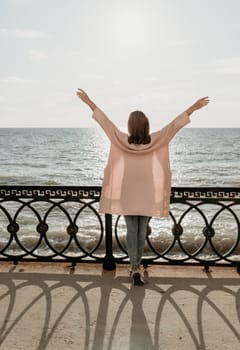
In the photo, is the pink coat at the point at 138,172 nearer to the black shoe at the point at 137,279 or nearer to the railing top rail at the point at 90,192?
the railing top rail at the point at 90,192

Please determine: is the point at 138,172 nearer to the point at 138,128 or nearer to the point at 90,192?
the point at 138,128

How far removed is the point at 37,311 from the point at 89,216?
9.67 meters

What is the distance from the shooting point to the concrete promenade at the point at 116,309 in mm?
3055

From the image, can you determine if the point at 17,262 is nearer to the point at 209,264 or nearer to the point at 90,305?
the point at 90,305

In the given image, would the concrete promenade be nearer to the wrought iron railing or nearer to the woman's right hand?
the wrought iron railing

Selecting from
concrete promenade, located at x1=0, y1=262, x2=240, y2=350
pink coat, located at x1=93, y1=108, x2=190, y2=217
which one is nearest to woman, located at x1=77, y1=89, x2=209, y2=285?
pink coat, located at x1=93, y1=108, x2=190, y2=217

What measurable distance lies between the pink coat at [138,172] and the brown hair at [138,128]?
7 centimetres

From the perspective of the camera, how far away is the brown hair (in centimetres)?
377

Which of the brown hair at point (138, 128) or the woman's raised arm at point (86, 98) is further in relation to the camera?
the woman's raised arm at point (86, 98)

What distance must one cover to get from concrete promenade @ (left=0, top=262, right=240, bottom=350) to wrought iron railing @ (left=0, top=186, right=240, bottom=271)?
172 millimetres

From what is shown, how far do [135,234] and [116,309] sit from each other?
86 centimetres

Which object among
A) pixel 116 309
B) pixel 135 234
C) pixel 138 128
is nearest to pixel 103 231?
pixel 135 234

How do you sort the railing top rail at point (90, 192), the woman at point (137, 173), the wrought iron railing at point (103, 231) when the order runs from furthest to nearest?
the wrought iron railing at point (103, 231) < the railing top rail at point (90, 192) < the woman at point (137, 173)

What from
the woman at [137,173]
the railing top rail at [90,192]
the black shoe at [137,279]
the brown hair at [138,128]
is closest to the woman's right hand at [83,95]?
the woman at [137,173]
